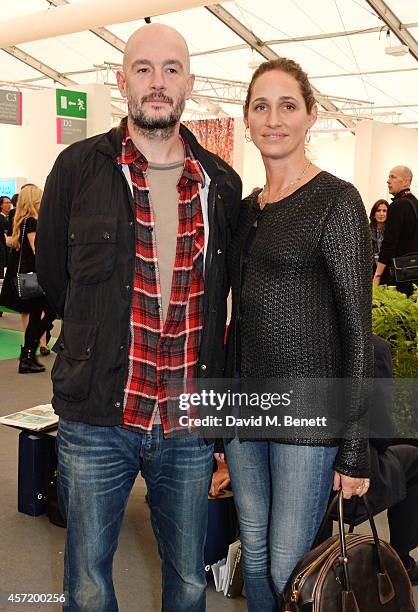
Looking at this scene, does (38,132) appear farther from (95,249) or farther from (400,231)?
(95,249)

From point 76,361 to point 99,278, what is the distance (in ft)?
0.65

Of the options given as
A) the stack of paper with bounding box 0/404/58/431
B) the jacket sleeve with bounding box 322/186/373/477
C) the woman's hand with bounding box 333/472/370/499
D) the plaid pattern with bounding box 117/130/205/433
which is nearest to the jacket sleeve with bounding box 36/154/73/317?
the plaid pattern with bounding box 117/130/205/433

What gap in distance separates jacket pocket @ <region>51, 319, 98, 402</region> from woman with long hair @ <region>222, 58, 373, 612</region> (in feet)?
1.19

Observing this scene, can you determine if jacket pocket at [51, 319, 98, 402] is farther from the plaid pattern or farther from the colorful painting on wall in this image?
the colorful painting on wall

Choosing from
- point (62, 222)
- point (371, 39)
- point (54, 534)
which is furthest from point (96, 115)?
point (62, 222)

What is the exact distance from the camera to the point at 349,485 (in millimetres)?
1692

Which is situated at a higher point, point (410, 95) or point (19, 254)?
point (410, 95)

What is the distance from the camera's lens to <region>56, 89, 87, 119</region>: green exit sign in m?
10.9

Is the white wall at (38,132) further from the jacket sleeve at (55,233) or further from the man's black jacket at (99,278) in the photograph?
the man's black jacket at (99,278)

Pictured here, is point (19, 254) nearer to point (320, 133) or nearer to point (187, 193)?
point (187, 193)

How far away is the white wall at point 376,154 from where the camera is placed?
1465cm

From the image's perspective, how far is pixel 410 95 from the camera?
18188mm

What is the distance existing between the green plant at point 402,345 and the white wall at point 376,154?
11.8m

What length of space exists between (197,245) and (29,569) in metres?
1.80
